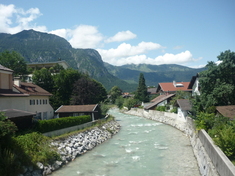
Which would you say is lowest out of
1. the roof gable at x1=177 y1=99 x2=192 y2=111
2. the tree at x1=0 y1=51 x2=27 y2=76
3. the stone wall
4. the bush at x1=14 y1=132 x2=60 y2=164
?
the stone wall

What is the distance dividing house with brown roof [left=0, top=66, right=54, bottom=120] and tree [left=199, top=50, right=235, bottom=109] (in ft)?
74.7

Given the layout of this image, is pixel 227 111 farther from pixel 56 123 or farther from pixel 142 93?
pixel 142 93

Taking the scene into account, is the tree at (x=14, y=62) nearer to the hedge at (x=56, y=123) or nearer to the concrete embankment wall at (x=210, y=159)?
the hedge at (x=56, y=123)

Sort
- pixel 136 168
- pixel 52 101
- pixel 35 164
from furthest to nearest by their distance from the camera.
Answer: pixel 52 101
pixel 136 168
pixel 35 164

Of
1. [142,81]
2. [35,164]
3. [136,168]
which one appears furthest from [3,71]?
[142,81]

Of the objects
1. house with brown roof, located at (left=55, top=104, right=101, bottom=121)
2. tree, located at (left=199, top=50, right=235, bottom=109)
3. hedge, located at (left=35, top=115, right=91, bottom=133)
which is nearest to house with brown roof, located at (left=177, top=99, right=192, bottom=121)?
tree, located at (left=199, top=50, right=235, bottom=109)

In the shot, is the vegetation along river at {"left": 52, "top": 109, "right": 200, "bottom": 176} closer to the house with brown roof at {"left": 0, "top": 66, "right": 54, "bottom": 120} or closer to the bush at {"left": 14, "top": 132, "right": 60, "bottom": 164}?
the bush at {"left": 14, "top": 132, "right": 60, "bottom": 164}

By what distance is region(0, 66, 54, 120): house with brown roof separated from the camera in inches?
981

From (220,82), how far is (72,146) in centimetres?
1885

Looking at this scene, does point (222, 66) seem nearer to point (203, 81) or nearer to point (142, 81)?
point (203, 81)

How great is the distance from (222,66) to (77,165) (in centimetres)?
2047

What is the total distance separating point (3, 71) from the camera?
25953mm

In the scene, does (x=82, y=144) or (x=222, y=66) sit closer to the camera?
(x=82, y=144)

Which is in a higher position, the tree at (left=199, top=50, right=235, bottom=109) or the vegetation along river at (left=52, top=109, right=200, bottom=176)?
the tree at (left=199, top=50, right=235, bottom=109)
